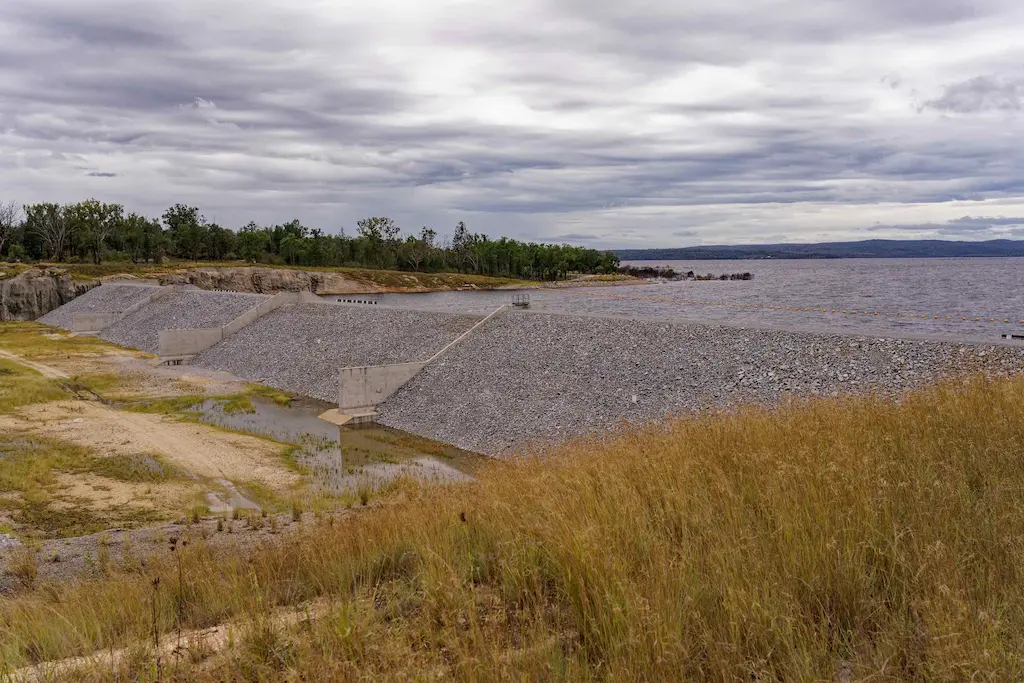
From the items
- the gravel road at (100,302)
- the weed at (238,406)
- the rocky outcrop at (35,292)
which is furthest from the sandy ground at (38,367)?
the rocky outcrop at (35,292)

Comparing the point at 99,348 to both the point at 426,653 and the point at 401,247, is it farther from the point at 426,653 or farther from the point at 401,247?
the point at 401,247

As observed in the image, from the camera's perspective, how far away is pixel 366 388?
1193 inches

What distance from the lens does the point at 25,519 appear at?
52.1 ft

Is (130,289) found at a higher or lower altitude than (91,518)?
higher

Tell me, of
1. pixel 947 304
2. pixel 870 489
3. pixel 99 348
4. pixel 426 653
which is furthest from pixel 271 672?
pixel 947 304

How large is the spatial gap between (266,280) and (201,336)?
7179 centimetres

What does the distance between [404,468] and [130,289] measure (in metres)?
59.3

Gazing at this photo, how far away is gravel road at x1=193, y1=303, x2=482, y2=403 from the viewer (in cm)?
3600

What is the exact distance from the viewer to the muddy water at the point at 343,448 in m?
21.1

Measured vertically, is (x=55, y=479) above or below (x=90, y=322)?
below

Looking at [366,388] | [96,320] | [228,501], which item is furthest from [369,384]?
[96,320]

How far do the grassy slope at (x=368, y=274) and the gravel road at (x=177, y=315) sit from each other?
34591 mm

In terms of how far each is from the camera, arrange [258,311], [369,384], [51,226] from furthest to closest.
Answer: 1. [51,226]
2. [258,311]
3. [369,384]

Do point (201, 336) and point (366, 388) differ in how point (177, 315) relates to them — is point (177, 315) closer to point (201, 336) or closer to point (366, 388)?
point (201, 336)
